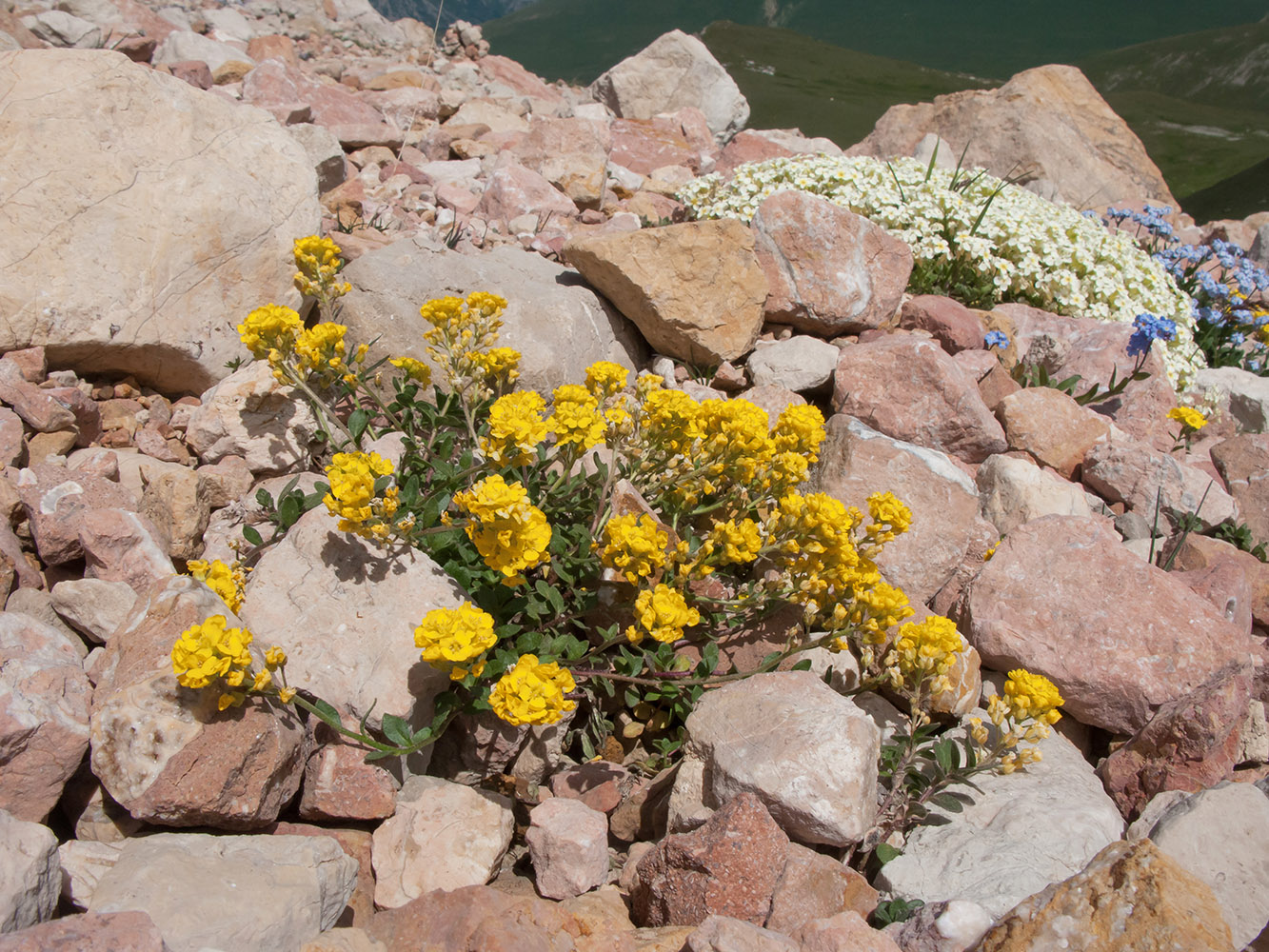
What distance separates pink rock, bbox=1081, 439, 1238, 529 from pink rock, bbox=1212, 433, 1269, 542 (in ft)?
0.78

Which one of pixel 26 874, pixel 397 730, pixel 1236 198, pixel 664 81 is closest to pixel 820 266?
pixel 397 730

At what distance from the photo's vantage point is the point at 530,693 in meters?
2.80

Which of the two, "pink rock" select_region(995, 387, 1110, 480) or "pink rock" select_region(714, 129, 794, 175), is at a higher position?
"pink rock" select_region(714, 129, 794, 175)

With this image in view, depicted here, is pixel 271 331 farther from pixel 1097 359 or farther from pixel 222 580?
pixel 1097 359

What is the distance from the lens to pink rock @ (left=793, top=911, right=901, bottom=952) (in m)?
2.28

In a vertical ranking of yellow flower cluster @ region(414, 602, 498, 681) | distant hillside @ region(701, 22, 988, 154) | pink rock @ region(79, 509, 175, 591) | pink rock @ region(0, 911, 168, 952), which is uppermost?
yellow flower cluster @ region(414, 602, 498, 681)

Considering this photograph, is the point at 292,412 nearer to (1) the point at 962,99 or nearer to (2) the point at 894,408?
(2) the point at 894,408

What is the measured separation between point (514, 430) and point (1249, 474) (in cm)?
499

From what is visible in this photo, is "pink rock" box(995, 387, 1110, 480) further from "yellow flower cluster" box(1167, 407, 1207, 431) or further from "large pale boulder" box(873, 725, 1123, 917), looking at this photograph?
"large pale boulder" box(873, 725, 1123, 917)

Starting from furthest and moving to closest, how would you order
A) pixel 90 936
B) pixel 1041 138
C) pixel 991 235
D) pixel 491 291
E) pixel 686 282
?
1. pixel 1041 138
2. pixel 991 235
3. pixel 686 282
4. pixel 491 291
5. pixel 90 936

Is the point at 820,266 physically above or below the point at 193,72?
above

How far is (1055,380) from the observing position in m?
6.23

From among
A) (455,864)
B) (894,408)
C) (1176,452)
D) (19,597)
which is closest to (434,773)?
(455,864)

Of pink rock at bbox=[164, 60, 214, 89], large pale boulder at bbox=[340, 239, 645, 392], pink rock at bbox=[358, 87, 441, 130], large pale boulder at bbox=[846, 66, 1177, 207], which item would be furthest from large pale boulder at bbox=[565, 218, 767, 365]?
large pale boulder at bbox=[846, 66, 1177, 207]
